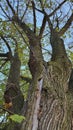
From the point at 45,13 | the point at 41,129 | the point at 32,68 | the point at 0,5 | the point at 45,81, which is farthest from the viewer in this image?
the point at 0,5

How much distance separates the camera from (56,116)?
4.08 m

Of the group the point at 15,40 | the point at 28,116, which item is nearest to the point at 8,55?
the point at 15,40

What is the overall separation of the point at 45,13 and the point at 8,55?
202 centimetres

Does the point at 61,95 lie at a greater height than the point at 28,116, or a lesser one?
greater

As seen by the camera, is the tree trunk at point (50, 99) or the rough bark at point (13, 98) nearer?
the tree trunk at point (50, 99)

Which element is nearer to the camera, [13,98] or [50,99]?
[50,99]

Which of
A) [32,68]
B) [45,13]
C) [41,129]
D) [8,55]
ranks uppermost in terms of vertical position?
[45,13]

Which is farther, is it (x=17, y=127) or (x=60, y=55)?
(x=60, y=55)

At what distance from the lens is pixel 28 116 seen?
13.3 feet

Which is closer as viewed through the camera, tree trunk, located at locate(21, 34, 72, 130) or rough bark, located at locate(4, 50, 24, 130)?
tree trunk, located at locate(21, 34, 72, 130)

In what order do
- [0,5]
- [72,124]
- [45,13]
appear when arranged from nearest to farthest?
[72,124] < [45,13] < [0,5]

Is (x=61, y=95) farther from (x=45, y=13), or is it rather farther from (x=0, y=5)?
(x=0, y=5)

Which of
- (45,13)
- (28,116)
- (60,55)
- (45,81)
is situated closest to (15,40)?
(45,13)

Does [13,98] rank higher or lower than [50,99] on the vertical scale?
higher
